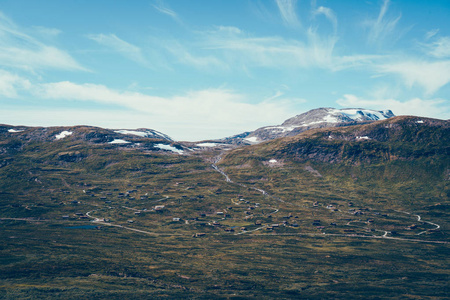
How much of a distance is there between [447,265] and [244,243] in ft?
280

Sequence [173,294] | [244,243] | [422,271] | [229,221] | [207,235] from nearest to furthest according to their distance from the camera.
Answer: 1. [173,294]
2. [422,271]
3. [244,243]
4. [207,235]
5. [229,221]

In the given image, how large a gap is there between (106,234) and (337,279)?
375ft

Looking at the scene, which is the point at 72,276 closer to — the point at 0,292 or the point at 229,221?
the point at 0,292

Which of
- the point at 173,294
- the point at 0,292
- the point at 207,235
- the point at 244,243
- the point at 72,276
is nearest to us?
the point at 0,292

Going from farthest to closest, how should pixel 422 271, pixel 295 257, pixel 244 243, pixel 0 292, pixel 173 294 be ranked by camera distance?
pixel 244 243, pixel 295 257, pixel 422 271, pixel 173 294, pixel 0 292

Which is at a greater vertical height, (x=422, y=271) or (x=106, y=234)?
(x=422, y=271)

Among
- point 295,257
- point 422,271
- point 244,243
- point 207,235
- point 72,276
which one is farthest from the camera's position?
point 207,235

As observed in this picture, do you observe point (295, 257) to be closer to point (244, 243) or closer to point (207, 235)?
point (244, 243)

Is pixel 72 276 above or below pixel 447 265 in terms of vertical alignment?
below

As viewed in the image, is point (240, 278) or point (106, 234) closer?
point (240, 278)

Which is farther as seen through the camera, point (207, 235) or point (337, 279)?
point (207, 235)

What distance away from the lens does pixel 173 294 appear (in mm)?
94438

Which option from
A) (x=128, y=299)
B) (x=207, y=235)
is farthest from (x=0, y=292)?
(x=207, y=235)

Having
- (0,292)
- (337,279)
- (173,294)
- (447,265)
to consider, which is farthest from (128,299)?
(447,265)
